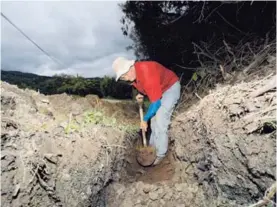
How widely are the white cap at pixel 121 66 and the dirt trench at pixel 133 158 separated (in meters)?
0.71

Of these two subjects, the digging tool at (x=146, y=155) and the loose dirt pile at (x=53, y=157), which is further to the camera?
the digging tool at (x=146, y=155)

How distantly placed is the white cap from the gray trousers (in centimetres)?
82

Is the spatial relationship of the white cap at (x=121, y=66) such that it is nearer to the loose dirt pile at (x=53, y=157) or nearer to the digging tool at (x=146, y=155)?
the loose dirt pile at (x=53, y=157)

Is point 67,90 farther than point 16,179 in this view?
Yes

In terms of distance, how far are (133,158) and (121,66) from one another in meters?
1.62

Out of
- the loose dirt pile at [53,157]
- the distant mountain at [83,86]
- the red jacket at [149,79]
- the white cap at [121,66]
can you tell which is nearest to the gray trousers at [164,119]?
the red jacket at [149,79]

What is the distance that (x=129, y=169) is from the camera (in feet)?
15.0

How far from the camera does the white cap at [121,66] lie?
13.3 feet

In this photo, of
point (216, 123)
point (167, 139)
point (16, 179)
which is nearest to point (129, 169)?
point (167, 139)

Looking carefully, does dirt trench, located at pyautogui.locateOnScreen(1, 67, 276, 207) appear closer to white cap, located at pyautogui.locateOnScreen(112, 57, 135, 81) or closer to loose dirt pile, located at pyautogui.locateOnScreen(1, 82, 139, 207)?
loose dirt pile, located at pyautogui.locateOnScreen(1, 82, 139, 207)

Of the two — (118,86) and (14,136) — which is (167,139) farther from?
(118,86)

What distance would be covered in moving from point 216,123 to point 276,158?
993 millimetres

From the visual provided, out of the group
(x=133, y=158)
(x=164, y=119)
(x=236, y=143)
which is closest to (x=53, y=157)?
(x=236, y=143)

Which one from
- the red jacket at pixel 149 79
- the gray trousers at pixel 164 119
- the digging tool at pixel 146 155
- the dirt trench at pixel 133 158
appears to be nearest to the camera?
the dirt trench at pixel 133 158
